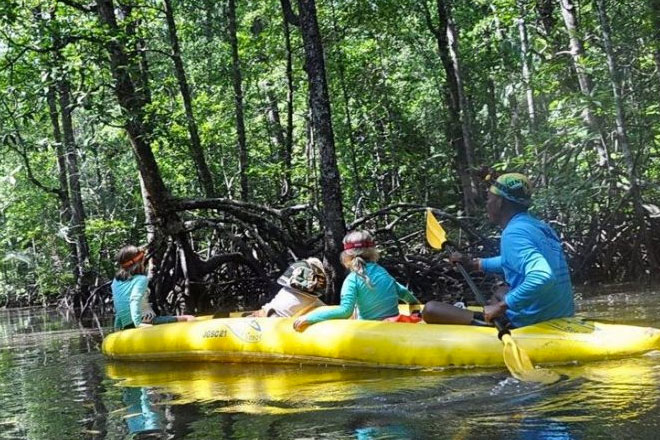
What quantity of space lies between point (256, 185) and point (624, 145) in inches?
402

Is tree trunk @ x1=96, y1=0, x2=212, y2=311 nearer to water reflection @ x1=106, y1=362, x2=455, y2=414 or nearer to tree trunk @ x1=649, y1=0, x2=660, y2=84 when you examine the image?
water reflection @ x1=106, y1=362, x2=455, y2=414

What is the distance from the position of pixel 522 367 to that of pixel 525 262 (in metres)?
0.58

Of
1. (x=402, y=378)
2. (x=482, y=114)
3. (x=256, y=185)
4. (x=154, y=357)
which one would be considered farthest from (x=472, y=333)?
(x=482, y=114)

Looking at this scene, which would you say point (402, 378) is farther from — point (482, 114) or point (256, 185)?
point (482, 114)

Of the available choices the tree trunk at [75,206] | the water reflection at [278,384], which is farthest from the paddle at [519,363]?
the tree trunk at [75,206]

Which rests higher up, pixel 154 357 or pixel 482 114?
pixel 482 114

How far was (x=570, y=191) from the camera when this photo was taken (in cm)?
1054

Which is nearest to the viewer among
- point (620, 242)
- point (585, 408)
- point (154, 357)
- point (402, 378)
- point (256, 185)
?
point (585, 408)

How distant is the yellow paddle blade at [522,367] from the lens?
3944 millimetres

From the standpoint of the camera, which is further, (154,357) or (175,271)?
(175,271)

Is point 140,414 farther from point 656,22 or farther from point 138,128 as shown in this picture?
point 656,22

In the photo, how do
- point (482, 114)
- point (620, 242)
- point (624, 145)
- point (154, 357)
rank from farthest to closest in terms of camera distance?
point (482, 114), point (620, 242), point (624, 145), point (154, 357)

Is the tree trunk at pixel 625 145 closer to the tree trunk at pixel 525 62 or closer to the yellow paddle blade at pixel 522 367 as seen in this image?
the tree trunk at pixel 525 62

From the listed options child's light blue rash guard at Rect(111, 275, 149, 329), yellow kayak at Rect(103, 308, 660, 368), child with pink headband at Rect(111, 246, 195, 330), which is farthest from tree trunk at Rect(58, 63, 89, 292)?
yellow kayak at Rect(103, 308, 660, 368)
